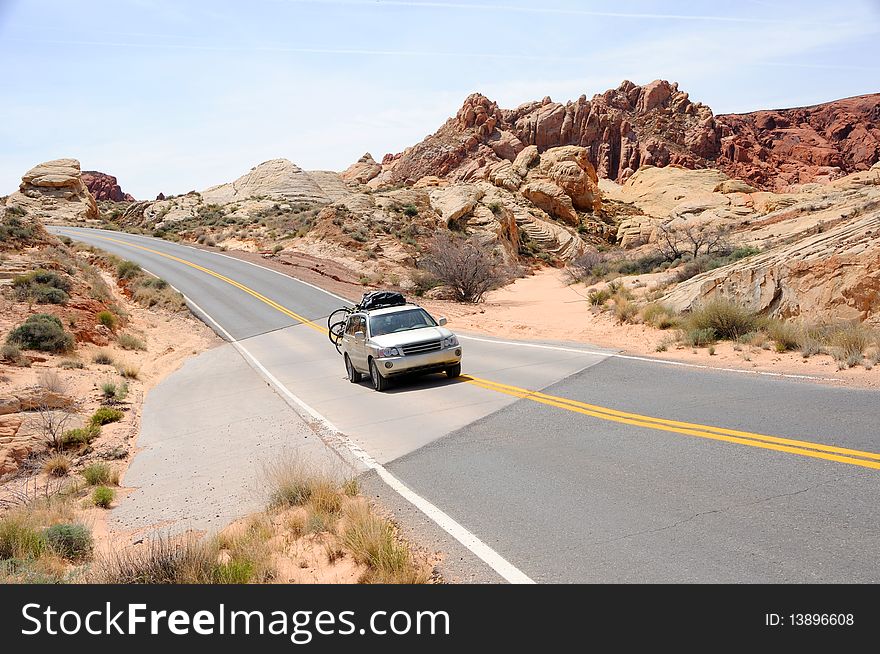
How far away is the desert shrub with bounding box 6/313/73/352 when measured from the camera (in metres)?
17.9

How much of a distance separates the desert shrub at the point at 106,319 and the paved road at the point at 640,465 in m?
13.3

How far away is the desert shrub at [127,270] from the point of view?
37.7 meters

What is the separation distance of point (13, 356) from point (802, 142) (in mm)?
156160

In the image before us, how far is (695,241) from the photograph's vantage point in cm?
3297

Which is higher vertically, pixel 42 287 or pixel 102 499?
pixel 42 287

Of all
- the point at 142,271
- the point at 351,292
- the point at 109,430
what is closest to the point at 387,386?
the point at 109,430

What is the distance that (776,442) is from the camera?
6867 mm

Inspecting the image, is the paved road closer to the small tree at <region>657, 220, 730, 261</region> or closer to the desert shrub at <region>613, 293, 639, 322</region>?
the desert shrub at <region>613, 293, 639, 322</region>

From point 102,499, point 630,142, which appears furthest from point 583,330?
point 630,142

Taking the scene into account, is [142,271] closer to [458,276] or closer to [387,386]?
[458,276]

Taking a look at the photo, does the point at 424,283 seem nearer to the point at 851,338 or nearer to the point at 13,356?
the point at 13,356

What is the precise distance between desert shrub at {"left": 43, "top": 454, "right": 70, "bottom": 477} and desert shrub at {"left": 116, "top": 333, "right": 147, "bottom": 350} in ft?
40.2

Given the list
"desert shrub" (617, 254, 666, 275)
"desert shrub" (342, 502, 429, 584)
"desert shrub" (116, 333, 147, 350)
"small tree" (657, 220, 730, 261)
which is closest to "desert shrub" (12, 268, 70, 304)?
"desert shrub" (116, 333, 147, 350)

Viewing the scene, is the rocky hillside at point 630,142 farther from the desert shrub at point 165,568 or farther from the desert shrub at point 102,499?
the desert shrub at point 165,568
